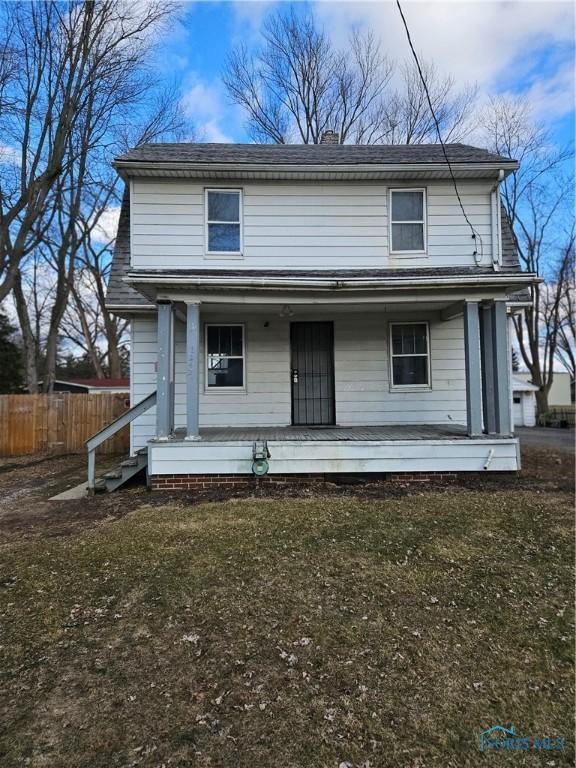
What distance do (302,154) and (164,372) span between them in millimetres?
5647

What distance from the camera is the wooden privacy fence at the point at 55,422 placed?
12.1 m

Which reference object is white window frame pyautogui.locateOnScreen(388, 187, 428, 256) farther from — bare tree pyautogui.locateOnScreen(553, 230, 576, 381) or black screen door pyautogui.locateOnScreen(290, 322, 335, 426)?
bare tree pyautogui.locateOnScreen(553, 230, 576, 381)

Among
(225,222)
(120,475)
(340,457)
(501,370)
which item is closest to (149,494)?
(120,475)

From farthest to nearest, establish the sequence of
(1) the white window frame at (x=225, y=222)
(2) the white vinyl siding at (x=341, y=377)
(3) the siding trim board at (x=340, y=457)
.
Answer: (2) the white vinyl siding at (x=341, y=377) < (1) the white window frame at (x=225, y=222) < (3) the siding trim board at (x=340, y=457)

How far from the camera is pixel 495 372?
23.2 ft

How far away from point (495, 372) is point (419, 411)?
1.95 metres

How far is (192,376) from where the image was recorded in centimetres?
669

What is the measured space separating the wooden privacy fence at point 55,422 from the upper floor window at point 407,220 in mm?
8549

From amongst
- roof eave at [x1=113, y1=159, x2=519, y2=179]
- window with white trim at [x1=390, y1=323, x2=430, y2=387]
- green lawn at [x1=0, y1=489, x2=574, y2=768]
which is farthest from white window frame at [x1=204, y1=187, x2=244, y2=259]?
green lawn at [x1=0, y1=489, x2=574, y2=768]

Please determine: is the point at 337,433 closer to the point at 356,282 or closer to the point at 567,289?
the point at 356,282

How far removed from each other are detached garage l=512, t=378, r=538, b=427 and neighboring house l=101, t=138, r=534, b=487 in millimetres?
18742

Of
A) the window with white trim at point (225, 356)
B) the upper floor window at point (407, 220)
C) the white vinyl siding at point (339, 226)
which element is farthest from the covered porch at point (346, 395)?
the upper floor window at point (407, 220)

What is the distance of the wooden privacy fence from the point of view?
1210 cm

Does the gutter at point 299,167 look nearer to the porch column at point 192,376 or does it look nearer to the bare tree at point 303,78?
the porch column at point 192,376
